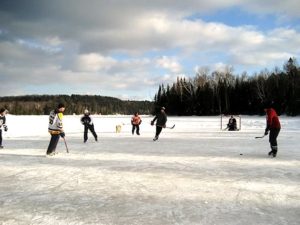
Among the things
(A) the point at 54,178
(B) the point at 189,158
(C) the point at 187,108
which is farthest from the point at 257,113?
(A) the point at 54,178

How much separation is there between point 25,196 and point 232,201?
340cm

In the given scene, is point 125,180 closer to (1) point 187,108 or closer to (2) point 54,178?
(2) point 54,178

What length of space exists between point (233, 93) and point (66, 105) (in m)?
76.6

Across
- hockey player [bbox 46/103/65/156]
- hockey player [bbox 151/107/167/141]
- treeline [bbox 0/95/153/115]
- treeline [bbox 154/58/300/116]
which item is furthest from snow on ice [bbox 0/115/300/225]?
treeline [bbox 0/95/153/115]

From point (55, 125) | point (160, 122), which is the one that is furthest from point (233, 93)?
point (55, 125)

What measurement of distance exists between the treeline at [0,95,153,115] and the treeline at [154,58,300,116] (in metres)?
33.5

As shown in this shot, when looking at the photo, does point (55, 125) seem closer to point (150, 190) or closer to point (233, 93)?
point (150, 190)

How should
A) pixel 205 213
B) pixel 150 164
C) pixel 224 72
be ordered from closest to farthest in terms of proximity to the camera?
pixel 205 213 → pixel 150 164 → pixel 224 72

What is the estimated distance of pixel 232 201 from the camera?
636 centimetres

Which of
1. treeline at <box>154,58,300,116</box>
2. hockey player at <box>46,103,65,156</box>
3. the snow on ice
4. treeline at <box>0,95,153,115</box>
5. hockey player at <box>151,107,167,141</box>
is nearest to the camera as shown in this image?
the snow on ice

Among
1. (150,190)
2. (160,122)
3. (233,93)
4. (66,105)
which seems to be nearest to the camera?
(150,190)

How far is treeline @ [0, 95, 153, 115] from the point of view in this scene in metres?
131

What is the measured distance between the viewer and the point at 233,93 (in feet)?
249

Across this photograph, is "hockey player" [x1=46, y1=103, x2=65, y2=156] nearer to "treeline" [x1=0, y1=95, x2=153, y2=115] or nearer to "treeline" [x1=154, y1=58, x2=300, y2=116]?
"treeline" [x1=154, y1=58, x2=300, y2=116]
